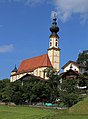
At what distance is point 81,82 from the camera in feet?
285

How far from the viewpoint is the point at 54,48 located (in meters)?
128

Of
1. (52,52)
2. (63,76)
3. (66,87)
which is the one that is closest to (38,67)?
(52,52)

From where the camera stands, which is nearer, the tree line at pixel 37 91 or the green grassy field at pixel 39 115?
the green grassy field at pixel 39 115

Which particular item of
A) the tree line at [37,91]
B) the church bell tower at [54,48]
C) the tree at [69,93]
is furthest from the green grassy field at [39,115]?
the church bell tower at [54,48]

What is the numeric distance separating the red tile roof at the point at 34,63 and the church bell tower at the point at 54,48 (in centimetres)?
284

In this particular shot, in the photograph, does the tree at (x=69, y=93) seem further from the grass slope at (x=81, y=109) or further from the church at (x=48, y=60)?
the church at (x=48, y=60)

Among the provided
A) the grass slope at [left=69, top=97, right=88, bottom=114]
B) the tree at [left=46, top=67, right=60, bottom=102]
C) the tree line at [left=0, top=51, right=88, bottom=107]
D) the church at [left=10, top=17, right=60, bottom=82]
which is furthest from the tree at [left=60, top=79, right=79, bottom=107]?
the church at [left=10, top=17, right=60, bottom=82]

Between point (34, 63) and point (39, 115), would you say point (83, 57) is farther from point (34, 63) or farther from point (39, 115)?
point (39, 115)

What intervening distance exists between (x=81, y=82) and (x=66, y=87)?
15.1m

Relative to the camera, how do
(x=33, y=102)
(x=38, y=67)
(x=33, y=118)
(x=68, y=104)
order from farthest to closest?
1. (x=38, y=67)
2. (x=33, y=102)
3. (x=68, y=104)
4. (x=33, y=118)

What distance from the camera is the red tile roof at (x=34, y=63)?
123375 mm

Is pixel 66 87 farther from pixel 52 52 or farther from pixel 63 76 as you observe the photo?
pixel 52 52

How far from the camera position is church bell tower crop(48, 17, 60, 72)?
126 meters

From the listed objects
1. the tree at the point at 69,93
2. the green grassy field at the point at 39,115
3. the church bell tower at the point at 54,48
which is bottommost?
the green grassy field at the point at 39,115
